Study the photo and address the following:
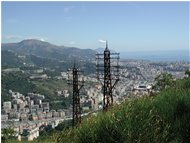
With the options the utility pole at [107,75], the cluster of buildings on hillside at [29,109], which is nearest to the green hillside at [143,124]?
the utility pole at [107,75]

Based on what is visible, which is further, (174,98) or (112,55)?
(112,55)

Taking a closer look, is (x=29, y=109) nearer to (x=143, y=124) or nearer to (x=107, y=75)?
(x=107, y=75)

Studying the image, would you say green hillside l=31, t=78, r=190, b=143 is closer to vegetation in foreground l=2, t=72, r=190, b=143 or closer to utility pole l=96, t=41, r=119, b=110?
vegetation in foreground l=2, t=72, r=190, b=143

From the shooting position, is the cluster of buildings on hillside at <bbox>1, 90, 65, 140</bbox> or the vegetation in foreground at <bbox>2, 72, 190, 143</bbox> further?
the cluster of buildings on hillside at <bbox>1, 90, 65, 140</bbox>

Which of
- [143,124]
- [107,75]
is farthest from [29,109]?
[143,124]

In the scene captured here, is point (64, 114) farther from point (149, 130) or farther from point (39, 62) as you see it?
point (39, 62)

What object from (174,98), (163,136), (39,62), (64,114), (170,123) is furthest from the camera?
(39,62)

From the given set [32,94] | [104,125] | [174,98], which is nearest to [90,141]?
[104,125]

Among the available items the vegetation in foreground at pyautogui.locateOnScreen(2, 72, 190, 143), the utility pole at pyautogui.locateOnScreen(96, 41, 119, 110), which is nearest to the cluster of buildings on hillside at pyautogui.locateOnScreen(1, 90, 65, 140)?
the utility pole at pyautogui.locateOnScreen(96, 41, 119, 110)
